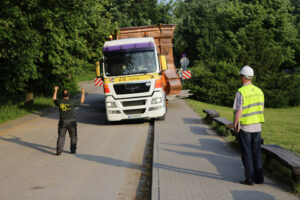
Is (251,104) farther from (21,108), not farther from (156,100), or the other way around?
(21,108)

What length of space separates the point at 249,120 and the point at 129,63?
830cm

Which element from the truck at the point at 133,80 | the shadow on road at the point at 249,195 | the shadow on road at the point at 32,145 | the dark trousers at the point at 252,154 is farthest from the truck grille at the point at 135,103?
the shadow on road at the point at 249,195

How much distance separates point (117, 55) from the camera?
13.7 m

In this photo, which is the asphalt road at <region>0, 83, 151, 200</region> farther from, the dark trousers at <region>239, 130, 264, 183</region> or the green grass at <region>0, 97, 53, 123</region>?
the green grass at <region>0, 97, 53, 123</region>

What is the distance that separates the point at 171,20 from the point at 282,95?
33.8 m

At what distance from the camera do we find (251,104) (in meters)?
5.81

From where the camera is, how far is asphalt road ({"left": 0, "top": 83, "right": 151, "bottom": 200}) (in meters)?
6.03

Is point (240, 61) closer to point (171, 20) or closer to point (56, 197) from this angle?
point (56, 197)

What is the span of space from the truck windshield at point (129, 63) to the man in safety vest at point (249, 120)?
7.81 metres

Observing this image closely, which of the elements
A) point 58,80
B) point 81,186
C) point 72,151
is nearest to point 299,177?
point 81,186

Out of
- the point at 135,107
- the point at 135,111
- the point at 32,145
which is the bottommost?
the point at 32,145

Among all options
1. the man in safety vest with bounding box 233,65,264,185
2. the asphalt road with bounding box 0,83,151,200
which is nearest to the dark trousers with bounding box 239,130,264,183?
the man in safety vest with bounding box 233,65,264,185

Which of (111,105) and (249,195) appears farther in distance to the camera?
(111,105)

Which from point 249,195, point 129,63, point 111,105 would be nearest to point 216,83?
point 129,63
